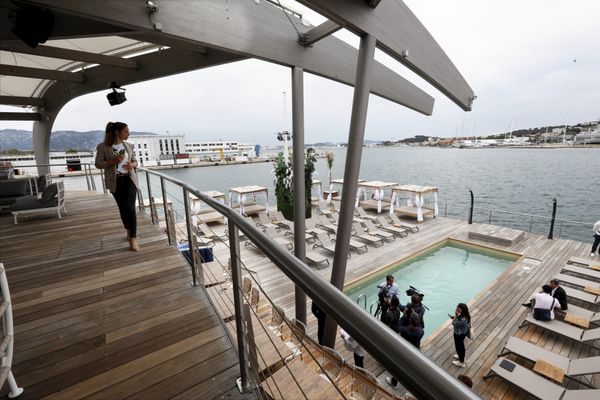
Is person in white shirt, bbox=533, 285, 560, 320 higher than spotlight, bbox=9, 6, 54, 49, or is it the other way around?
spotlight, bbox=9, 6, 54, 49

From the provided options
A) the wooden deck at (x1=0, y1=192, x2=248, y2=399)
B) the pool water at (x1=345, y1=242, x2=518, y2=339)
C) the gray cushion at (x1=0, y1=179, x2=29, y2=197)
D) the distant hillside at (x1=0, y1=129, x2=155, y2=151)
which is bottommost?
the pool water at (x1=345, y1=242, x2=518, y2=339)

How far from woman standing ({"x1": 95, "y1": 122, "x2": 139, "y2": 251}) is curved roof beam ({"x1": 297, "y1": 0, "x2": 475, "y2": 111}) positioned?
2.26 meters

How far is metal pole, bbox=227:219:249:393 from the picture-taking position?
4.06ft

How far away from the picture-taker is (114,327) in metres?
1.84

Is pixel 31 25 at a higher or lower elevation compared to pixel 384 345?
higher

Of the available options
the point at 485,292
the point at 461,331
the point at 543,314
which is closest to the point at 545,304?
the point at 543,314

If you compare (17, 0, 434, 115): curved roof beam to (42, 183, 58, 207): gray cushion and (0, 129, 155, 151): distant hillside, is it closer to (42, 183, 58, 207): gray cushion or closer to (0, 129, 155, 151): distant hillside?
(42, 183, 58, 207): gray cushion

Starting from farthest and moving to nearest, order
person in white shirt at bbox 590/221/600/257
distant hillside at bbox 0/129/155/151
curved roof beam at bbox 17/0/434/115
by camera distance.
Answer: distant hillside at bbox 0/129/155/151, person in white shirt at bbox 590/221/600/257, curved roof beam at bbox 17/0/434/115

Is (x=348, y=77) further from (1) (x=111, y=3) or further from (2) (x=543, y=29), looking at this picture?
(2) (x=543, y=29)

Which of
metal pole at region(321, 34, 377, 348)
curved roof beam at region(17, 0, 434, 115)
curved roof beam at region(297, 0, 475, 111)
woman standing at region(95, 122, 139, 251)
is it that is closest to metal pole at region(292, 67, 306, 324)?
curved roof beam at region(17, 0, 434, 115)

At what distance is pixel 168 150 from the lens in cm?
7400

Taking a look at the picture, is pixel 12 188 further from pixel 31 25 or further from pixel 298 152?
pixel 298 152

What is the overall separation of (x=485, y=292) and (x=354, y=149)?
5.69m

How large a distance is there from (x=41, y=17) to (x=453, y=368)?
6911 mm
